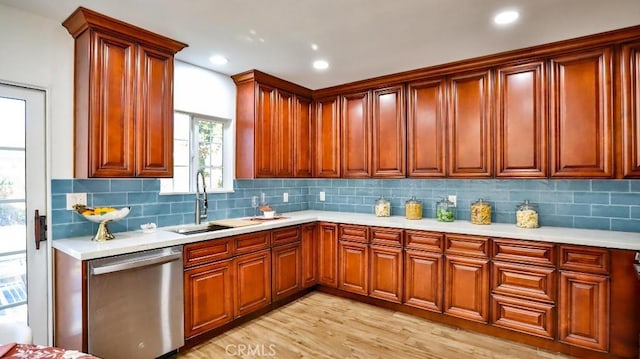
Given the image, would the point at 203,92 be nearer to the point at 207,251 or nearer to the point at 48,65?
the point at 48,65

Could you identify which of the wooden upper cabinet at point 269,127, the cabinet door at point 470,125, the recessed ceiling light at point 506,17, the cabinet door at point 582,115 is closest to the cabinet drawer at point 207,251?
the wooden upper cabinet at point 269,127

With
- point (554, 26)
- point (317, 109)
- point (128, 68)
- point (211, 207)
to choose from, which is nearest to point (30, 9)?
point (128, 68)

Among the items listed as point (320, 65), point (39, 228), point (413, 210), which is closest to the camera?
point (39, 228)

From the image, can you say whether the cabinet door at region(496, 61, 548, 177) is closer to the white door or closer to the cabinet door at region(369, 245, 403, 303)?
the cabinet door at region(369, 245, 403, 303)

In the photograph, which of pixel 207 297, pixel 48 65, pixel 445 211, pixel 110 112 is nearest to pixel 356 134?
pixel 445 211

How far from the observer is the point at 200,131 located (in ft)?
11.6

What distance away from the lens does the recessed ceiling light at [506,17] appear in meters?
2.27

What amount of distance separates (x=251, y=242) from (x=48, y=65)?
2083 mm

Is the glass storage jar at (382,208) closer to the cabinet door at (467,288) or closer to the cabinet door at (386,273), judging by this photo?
the cabinet door at (386,273)

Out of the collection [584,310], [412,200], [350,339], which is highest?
[412,200]

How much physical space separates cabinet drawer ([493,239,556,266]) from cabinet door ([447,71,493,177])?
27.4 inches

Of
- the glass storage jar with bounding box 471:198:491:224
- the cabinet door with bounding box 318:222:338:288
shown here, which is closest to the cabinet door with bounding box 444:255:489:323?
the glass storage jar with bounding box 471:198:491:224

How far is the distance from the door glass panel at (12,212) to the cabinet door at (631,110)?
14.6 feet

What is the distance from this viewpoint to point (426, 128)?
3.52 metres
